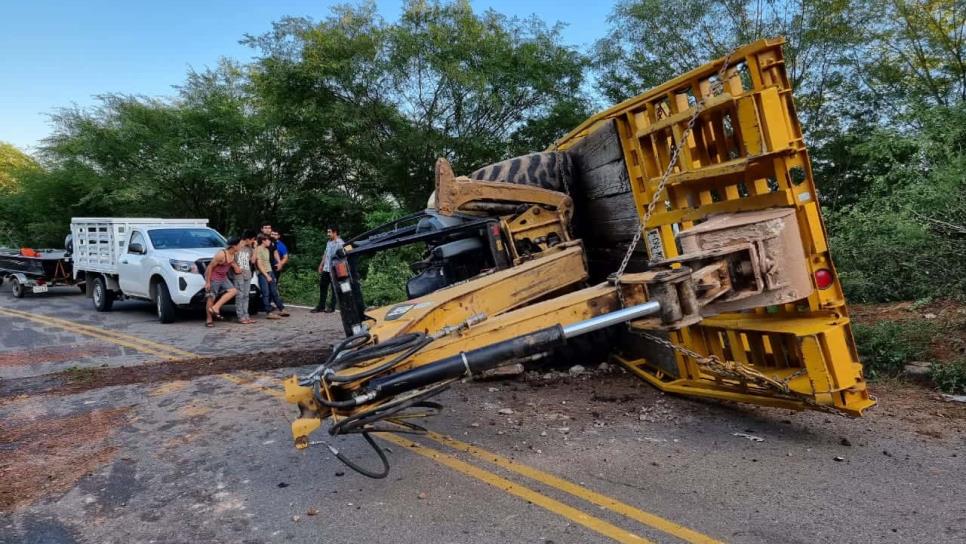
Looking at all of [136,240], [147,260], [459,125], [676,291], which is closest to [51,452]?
[676,291]

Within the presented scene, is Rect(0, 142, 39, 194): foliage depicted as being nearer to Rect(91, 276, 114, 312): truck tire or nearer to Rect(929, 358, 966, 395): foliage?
Rect(91, 276, 114, 312): truck tire

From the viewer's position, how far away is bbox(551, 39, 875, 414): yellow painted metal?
11.7 ft

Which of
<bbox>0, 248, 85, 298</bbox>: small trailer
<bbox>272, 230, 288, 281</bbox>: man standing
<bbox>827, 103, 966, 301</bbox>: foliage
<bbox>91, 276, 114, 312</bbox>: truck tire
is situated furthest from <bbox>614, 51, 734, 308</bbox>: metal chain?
<bbox>0, 248, 85, 298</bbox>: small trailer

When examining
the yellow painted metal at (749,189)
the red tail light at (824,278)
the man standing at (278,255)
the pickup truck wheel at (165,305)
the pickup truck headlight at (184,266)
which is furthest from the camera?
the man standing at (278,255)

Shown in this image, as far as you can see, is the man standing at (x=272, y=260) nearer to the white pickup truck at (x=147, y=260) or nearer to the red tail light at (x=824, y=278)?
the white pickup truck at (x=147, y=260)

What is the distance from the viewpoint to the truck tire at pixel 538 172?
590 cm

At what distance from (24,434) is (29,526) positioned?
2010 millimetres

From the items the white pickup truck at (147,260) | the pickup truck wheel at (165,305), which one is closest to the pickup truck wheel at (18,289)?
the white pickup truck at (147,260)

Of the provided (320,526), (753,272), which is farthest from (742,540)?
(320,526)

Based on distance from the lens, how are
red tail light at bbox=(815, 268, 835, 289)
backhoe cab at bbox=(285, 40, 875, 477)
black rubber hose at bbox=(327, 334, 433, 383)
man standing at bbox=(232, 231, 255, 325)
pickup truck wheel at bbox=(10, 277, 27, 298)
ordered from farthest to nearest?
pickup truck wheel at bbox=(10, 277, 27, 298) → man standing at bbox=(232, 231, 255, 325) → red tail light at bbox=(815, 268, 835, 289) → backhoe cab at bbox=(285, 40, 875, 477) → black rubber hose at bbox=(327, 334, 433, 383)

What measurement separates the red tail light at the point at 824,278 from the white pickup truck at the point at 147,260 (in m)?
9.74

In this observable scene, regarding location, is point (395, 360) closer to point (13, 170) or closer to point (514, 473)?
point (514, 473)

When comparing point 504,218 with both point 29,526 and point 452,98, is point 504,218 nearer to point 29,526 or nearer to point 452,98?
point 29,526

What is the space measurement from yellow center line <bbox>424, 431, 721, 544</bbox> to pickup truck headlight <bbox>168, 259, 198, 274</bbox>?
788 centimetres
